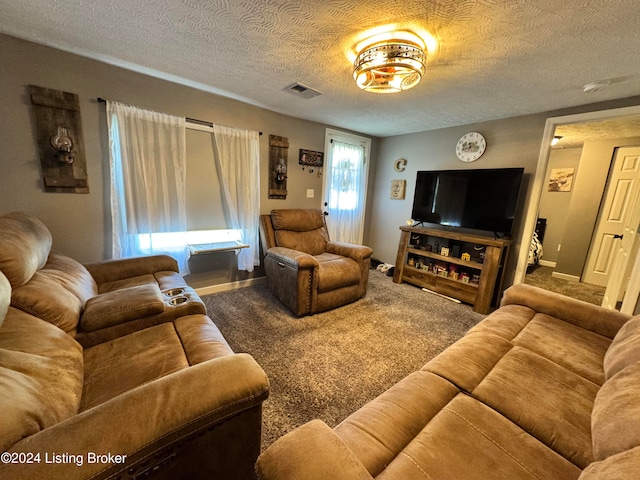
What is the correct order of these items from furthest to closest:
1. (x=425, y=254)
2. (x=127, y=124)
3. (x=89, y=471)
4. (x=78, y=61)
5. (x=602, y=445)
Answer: (x=425, y=254) → (x=127, y=124) → (x=78, y=61) → (x=602, y=445) → (x=89, y=471)

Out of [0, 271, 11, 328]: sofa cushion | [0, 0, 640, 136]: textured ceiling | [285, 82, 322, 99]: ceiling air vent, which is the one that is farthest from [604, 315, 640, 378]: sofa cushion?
[285, 82, 322, 99]: ceiling air vent

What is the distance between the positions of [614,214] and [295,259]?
4.66 m

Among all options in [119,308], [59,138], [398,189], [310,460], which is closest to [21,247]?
[119,308]

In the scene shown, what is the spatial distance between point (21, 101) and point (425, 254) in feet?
13.3

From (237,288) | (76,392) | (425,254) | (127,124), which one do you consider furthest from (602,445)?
(127,124)

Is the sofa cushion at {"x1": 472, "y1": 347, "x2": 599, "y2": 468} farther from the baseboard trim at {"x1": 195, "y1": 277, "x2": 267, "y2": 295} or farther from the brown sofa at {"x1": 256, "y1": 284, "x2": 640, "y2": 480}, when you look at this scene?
the baseboard trim at {"x1": 195, "y1": 277, "x2": 267, "y2": 295}

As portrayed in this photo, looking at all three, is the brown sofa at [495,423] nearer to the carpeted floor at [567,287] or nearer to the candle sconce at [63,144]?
the candle sconce at [63,144]

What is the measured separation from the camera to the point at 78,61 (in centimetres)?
193

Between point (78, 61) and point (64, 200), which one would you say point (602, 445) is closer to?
point (64, 200)

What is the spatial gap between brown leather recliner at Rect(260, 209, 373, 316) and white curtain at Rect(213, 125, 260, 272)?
16cm

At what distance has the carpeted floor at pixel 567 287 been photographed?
11.0 feet

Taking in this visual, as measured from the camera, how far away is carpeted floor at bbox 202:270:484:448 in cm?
151

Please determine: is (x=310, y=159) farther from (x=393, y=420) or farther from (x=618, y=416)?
(x=618, y=416)

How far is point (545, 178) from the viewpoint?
106 inches
